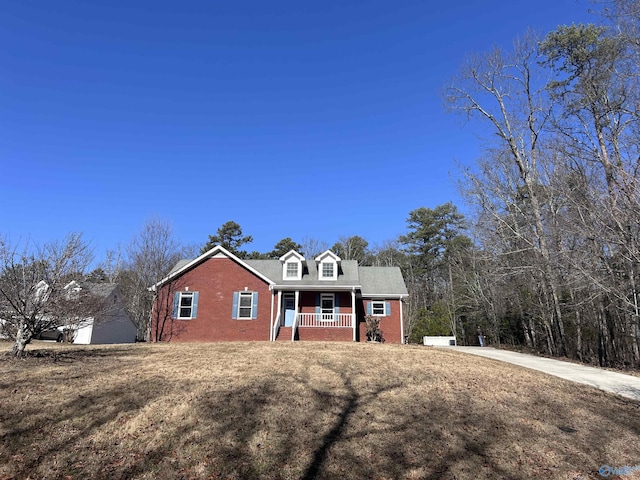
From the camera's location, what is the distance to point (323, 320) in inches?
817

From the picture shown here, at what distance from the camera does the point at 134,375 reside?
870 centimetres

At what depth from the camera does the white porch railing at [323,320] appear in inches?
813

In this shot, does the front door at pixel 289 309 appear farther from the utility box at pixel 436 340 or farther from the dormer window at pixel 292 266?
the utility box at pixel 436 340

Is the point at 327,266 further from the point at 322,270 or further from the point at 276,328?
the point at 276,328

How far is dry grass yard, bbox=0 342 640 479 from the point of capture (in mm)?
4922

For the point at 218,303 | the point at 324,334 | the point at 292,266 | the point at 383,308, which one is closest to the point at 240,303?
the point at 218,303

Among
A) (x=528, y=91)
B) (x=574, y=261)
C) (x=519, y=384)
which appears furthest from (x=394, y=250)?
(x=519, y=384)

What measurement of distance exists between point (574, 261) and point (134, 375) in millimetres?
12799

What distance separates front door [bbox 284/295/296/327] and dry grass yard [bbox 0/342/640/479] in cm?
1176

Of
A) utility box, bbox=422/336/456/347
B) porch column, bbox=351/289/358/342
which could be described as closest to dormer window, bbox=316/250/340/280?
porch column, bbox=351/289/358/342

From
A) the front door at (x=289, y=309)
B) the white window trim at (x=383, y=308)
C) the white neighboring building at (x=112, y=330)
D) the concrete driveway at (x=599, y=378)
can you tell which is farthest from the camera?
the white neighboring building at (x=112, y=330)

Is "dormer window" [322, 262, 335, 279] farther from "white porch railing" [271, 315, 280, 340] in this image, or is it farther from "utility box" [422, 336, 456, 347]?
"utility box" [422, 336, 456, 347]

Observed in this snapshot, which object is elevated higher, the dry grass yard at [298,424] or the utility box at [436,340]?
the utility box at [436,340]

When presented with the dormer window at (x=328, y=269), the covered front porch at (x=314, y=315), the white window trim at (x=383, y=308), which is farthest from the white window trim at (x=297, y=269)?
the white window trim at (x=383, y=308)
